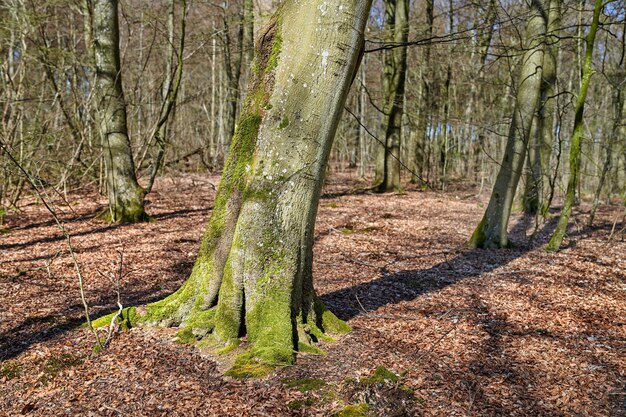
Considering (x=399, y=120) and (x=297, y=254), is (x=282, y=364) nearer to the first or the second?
(x=297, y=254)

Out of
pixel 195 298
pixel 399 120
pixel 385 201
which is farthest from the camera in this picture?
pixel 399 120

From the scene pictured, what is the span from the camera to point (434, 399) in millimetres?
3260

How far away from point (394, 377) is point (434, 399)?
1.09 feet

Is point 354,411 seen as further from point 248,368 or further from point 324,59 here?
point 324,59

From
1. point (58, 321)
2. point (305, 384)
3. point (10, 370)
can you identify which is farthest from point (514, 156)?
point (10, 370)

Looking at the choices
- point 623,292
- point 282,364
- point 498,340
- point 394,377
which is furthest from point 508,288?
point 282,364

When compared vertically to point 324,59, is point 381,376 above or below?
below

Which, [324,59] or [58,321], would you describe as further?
[58,321]

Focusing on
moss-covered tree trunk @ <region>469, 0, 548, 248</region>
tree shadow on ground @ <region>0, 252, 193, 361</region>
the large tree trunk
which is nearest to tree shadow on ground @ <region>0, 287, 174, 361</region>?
tree shadow on ground @ <region>0, 252, 193, 361</region>

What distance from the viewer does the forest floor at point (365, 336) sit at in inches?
127

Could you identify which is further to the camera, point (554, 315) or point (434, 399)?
point (554, 315)

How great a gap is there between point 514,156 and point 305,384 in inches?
252

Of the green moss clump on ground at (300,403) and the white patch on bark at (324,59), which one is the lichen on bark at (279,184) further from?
the green moss clump on ground at (300,403)

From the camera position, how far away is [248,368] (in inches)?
138
